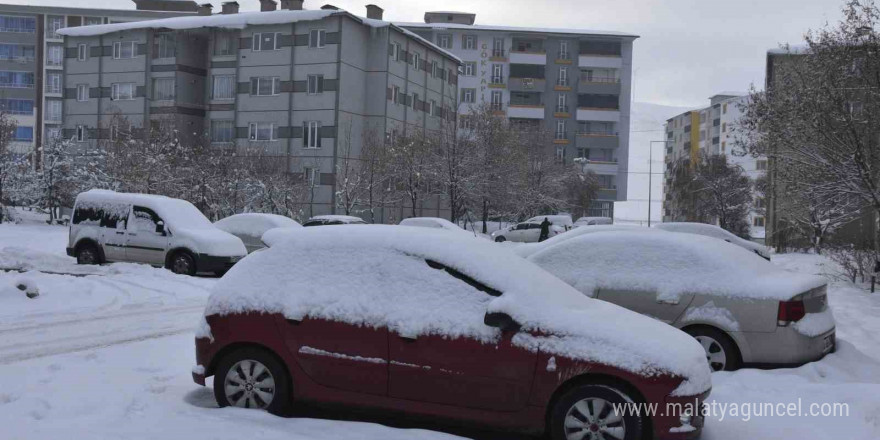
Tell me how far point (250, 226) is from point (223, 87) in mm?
35776

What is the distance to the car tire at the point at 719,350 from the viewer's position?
7613 mm

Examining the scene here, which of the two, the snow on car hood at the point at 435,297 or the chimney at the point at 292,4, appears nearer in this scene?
the snow on car hood at the point at 435,297

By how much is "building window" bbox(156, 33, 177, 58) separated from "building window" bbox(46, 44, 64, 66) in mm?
37136

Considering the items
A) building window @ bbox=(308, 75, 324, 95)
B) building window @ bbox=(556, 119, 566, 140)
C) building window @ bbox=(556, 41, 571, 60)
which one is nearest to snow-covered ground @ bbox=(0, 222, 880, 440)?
building window @ bbox=(308, 75, 324, 95)

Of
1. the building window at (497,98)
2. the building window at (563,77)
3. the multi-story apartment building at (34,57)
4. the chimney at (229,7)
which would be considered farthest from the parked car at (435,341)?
the multi-story apartment building at (34,57)

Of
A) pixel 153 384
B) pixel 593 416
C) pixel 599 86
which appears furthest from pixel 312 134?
pixel 593 416

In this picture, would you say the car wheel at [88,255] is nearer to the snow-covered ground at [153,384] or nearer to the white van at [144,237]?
the white van at [144,237]

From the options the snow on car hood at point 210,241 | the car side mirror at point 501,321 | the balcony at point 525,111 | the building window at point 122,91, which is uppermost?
the balcony at point 525,111

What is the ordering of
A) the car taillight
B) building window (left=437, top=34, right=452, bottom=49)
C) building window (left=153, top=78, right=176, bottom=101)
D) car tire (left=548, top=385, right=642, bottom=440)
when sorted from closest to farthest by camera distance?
1. car tire (left=548, top=385, right=642, bottom=440)
2. the car taillight
3. building window (left=153, top=78, right=176, bottom=101)
4. building window (left=437, top=34, right=452, bottom=49)

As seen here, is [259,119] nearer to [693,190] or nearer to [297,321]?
[693,190]

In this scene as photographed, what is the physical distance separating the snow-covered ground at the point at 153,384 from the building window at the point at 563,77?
243ft

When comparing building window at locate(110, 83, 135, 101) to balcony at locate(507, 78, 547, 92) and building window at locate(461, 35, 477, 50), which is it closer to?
building window at locate(461, 35, 477, 50)

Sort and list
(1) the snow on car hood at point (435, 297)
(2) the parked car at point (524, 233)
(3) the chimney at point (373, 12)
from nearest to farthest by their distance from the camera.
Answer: (1) the snow on car hood at point (435, 297) → (2) the parked car at point (524, 233) → (3) the chimney at point (373, 12)

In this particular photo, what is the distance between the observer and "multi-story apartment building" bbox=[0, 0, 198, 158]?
83625mm
